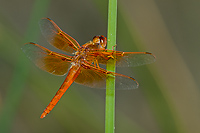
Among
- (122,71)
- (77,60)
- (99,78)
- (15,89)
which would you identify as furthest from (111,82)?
(122,71)

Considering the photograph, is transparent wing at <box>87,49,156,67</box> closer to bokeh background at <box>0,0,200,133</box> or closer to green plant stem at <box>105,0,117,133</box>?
green plant stem at <box>105,0,117,133</box>

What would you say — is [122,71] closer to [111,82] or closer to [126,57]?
[126,57]

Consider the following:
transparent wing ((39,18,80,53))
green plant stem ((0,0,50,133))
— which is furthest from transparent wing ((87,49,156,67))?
green plant stem ((0,0,50,133))

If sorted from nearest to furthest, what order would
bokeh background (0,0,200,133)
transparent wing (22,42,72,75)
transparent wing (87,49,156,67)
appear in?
transparent wing (87,49,156,67)
transparent wing (22,42,72,75)
bokeh background (0,0,200,133)

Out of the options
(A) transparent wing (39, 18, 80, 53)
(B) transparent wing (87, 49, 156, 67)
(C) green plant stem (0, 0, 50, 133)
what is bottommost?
(C) green plant stem (0, 0, 50, 133)

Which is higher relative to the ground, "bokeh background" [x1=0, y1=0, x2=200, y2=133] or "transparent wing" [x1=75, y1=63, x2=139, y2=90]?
"bokeh background" [x1=0, y1=0, x2=200, y2=133]

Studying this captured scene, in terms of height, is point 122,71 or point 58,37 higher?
point 122,71
